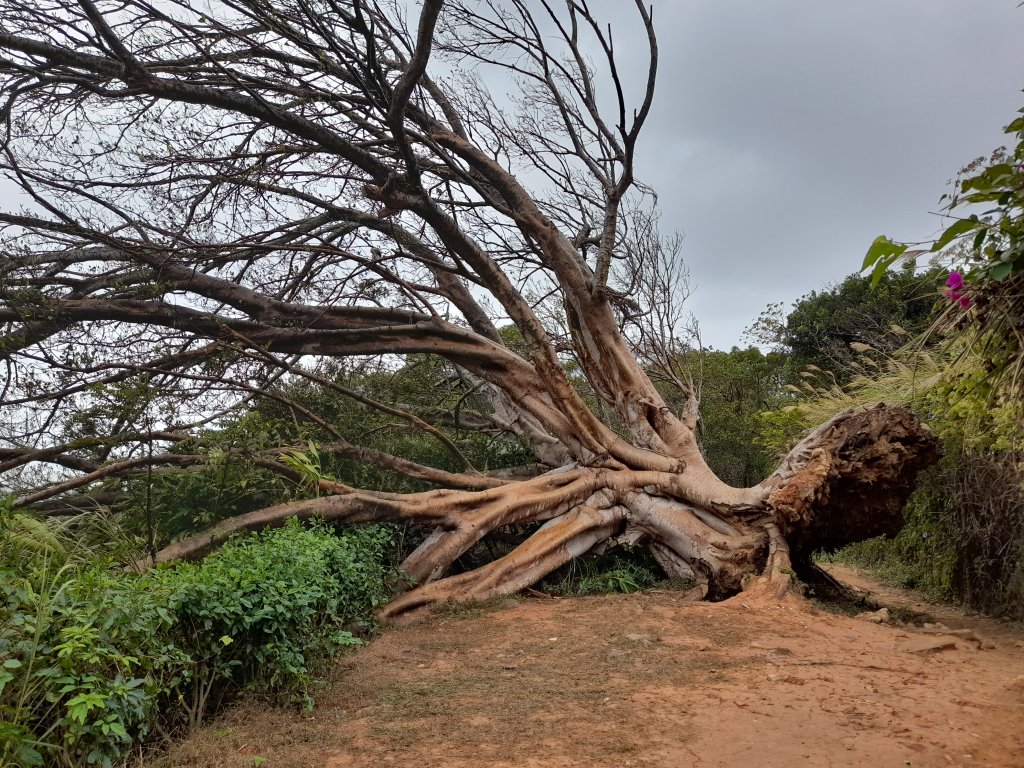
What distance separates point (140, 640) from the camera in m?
3.52

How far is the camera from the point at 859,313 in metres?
16.2

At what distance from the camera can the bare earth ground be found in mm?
3641

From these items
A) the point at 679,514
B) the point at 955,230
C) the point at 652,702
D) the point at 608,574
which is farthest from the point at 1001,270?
the point at 608,574

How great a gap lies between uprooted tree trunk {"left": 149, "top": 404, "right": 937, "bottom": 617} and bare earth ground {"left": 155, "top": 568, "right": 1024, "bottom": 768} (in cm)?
114

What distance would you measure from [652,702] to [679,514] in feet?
14.2

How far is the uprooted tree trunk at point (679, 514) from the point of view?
7.27 m

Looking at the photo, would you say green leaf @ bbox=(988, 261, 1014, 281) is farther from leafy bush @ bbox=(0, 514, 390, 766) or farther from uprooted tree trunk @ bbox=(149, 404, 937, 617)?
uprooted tree trunk @ bbox=(149, 404, 937, 617)

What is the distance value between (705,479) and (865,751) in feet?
17.4

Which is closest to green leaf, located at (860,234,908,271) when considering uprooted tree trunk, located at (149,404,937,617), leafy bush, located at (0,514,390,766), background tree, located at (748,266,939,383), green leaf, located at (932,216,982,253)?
green leaf, located at (932,216,982,253)

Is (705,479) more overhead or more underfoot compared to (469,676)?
more overhead

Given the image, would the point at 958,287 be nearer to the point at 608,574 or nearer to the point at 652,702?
the point at 652,702

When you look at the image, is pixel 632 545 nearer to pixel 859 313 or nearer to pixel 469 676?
pixel 469 676

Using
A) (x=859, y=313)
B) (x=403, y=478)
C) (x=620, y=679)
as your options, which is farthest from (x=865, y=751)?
(x=859, y=313)

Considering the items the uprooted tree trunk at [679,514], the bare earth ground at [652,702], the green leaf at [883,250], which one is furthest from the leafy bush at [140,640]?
the green leaf at [883,250]
